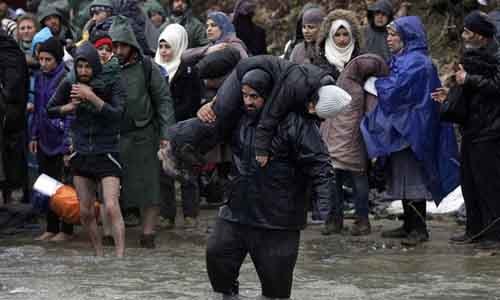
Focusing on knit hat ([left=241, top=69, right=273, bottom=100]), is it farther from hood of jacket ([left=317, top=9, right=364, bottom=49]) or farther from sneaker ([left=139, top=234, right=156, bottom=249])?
hood of jacket ([left=317, top=9, right=364, bottom=49])

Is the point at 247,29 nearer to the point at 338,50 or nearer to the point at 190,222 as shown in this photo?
the point at 190,222

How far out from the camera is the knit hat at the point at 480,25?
11750 millimetres

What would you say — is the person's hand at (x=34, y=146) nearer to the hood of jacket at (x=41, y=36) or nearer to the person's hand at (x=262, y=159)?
the hood of jacket at (x=41, y=36)

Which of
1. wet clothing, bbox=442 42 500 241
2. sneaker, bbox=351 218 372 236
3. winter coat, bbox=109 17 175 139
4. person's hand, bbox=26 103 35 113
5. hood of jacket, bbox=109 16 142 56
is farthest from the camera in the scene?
person's hand, bbox=26 103 35 113

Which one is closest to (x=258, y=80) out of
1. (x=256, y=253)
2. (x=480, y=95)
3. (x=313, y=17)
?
(x=256, y=253)

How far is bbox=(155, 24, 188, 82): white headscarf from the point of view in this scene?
1355cm

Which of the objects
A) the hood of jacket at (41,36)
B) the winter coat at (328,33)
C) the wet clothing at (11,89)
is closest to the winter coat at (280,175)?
the winter coat at (328,33)

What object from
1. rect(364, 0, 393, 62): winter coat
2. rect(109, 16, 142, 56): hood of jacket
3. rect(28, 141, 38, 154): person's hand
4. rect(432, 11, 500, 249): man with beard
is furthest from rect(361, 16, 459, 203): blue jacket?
rect(28, 141, 38, 154): person's hand

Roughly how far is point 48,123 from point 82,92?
2.02 m

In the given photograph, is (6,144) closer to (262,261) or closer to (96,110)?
(96,110)

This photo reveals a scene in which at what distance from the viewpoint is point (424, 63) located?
1223cm

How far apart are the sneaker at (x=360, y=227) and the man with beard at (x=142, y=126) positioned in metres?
1.91

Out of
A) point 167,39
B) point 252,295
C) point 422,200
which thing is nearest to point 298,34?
point 167,39

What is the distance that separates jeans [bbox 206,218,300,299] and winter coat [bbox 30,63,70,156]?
4.60 meters
